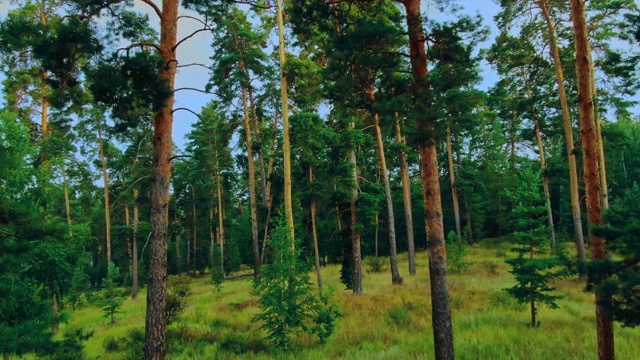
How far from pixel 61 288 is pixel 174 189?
3263 centimetres

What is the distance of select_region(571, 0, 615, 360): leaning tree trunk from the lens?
6590mm

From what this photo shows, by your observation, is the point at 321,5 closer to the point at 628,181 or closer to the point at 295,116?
the point at 295,116

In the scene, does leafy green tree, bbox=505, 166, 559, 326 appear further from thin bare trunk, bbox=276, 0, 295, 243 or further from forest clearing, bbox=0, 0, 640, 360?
thin bare trunk, bbox=276, 0, 295, 243

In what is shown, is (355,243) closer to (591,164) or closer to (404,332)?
(404,332)

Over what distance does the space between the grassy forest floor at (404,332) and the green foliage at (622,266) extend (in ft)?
9.83

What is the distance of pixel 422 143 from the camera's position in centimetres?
757

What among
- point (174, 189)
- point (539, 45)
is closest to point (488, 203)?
point (539, 45)

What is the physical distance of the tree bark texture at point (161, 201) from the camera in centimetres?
699

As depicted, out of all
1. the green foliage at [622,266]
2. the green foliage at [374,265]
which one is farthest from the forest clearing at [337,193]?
the green foliage at [374,265]

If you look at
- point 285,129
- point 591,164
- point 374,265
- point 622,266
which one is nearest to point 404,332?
point 591,164

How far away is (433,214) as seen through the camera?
299 inches

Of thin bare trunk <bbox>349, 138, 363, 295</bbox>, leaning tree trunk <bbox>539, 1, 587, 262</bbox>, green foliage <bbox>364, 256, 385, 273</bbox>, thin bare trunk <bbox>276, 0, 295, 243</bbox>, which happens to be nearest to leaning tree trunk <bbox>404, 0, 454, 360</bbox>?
thin bare trunk <bbox>276, 0, 295, 243</bbox>

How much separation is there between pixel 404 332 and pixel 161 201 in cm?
709

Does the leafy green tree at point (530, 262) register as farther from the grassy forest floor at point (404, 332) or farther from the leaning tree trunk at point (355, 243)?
the leaning tree trunk at point (355, 243)
